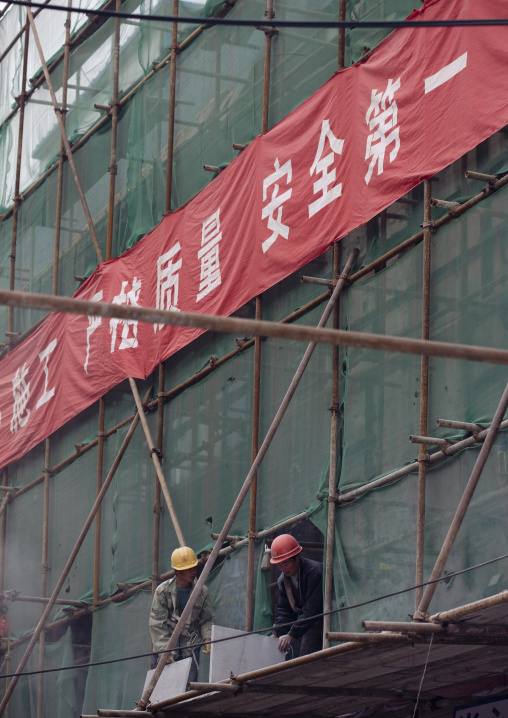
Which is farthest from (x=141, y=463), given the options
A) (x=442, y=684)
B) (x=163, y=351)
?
(x=442, y=684)

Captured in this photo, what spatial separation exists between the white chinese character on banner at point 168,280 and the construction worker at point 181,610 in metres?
2.71

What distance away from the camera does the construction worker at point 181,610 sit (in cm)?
1036

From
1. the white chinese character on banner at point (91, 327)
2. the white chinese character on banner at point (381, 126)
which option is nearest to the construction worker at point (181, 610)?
the white chinese character on banner at point (381, 126)

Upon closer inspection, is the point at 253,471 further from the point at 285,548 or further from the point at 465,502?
the point at 465,502

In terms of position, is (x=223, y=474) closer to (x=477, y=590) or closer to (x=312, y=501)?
(x=312, y=501)

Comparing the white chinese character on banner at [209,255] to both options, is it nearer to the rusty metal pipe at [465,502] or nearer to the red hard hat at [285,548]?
the red hard hat at [285,548]

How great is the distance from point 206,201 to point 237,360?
1689 millimetres

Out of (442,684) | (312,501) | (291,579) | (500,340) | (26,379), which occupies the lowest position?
(442,684)

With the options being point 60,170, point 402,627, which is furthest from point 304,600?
point 60,170

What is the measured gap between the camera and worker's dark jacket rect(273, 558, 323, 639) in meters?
9.44

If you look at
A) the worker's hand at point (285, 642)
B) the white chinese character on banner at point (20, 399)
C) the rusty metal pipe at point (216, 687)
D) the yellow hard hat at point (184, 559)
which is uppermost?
the white chinese character on banner at point (20, 399)

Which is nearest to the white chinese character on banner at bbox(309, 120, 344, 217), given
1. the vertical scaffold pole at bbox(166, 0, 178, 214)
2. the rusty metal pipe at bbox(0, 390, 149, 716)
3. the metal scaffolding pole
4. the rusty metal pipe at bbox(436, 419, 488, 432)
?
the rusty metal pipe at bbox(436, 419, 488, 432)

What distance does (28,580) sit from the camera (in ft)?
49.2

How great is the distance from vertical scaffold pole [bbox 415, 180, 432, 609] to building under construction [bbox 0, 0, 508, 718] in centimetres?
2
